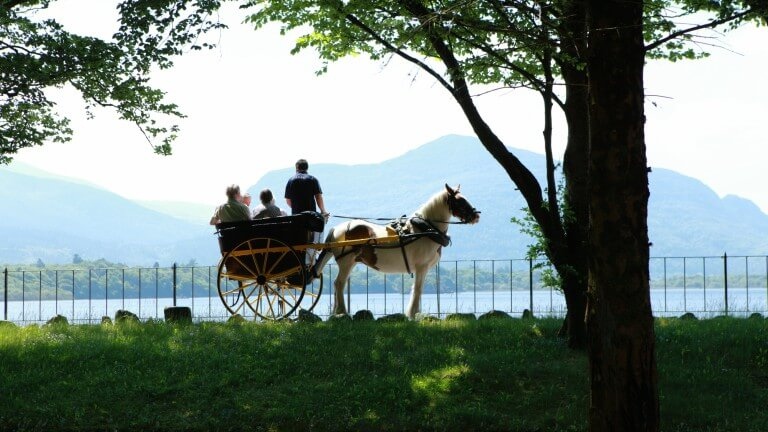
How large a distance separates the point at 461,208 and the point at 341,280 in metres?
2.57

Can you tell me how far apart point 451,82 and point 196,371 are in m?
5.21

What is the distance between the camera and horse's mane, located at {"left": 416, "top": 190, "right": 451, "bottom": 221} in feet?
47.0

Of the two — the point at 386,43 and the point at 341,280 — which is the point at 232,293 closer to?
the point at 341,280

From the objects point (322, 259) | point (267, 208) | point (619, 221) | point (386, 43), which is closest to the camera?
point (619, 221)

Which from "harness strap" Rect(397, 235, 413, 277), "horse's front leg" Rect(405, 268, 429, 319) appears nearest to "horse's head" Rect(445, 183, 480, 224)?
"harness strap" Rect(397, 235, 413, 277)

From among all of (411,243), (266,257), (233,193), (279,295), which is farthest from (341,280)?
(233,193)

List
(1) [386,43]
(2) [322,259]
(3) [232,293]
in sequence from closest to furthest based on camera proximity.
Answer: (1) [386,43] → (2) [322,259] → (3) [232,293]

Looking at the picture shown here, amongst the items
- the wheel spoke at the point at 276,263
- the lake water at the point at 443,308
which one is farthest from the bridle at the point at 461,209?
the wheel spoke at the point at 276,263

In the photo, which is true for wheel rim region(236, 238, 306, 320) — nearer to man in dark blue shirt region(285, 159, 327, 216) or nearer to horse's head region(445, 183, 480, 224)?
man in dark blue shirt region(285, 159, 327, 216)

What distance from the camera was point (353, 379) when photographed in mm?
10336

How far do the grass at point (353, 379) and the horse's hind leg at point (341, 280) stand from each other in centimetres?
213

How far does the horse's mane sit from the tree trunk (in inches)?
287

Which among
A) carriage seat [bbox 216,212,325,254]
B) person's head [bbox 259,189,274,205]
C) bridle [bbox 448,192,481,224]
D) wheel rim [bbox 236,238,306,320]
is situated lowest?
wheel rim [bbox 236,238,306,320]

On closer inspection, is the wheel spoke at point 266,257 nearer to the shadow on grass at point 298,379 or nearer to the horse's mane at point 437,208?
the shadow on grass at point 298,379
